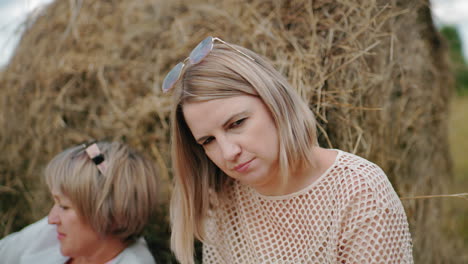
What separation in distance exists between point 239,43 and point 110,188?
3.80 ft

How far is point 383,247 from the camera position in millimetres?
1385

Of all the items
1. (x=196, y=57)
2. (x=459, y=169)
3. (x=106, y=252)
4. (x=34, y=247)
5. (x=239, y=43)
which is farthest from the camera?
(x=459, y=169)

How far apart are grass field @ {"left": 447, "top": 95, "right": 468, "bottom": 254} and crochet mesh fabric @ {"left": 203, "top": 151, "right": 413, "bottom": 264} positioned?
6.14 feet

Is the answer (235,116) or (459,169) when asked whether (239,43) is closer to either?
(235,116)

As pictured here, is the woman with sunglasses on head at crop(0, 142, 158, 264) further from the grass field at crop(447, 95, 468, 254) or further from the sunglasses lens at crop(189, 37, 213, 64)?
the grass field at crop(447, 95, 468, 254)

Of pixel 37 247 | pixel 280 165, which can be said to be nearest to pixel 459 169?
pixel 280 165

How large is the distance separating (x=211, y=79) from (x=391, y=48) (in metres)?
1.05

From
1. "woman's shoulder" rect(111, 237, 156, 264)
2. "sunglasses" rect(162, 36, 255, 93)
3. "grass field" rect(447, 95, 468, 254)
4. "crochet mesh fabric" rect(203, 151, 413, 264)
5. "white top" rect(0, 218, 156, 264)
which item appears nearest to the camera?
"crochet mesh fabric" rect(203, 151, 413, 264)

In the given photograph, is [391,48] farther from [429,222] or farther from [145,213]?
[145,213]

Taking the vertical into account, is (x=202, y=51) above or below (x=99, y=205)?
above

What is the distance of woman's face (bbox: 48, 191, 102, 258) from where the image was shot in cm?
195

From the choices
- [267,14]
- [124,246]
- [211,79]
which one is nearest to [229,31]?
[267,14]

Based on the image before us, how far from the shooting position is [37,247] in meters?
2.12

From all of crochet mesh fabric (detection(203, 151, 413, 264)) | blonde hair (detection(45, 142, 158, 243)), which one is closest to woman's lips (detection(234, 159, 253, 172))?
crochet mesh fabric (detection(203, 151, 413, 264))
